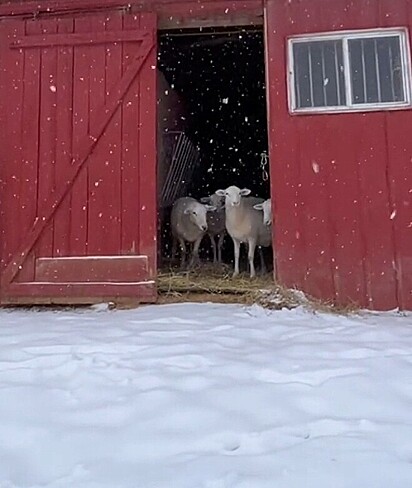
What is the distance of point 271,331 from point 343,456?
78.5 inches

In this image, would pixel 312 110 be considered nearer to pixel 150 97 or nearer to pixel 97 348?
pixel 150 97

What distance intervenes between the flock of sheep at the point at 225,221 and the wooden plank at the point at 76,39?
1999 millimetres

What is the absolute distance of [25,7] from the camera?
550 centimetres

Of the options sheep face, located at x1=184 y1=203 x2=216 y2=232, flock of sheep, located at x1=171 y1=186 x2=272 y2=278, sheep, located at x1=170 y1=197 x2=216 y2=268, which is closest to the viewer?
flock of sheep, located at x1=171 y1=186 x2=272 y2=278

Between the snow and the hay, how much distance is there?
91 centimetres

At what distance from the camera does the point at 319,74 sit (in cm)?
512

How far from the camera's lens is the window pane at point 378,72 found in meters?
5.02

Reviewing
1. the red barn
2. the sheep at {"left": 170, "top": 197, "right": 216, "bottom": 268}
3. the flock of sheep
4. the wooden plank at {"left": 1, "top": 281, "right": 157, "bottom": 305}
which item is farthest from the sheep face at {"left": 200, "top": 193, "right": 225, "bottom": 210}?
the wooden plank at {"left": 1, "top": 281, "right": 157, "bottom": 305}

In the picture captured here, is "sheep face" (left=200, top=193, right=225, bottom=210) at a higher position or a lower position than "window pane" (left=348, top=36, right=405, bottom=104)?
lower

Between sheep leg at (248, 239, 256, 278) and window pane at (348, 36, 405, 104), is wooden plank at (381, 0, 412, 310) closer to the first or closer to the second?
window pane at (348, 36, 405, 104)

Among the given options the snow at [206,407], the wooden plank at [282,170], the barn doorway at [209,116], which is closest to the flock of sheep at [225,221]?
the barn doorway at [209,116]

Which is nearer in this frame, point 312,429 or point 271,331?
point 312,429

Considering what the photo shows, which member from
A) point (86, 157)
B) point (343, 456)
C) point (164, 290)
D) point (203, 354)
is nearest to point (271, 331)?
point (203, 354)

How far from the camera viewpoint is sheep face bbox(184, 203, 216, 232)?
6945mm
